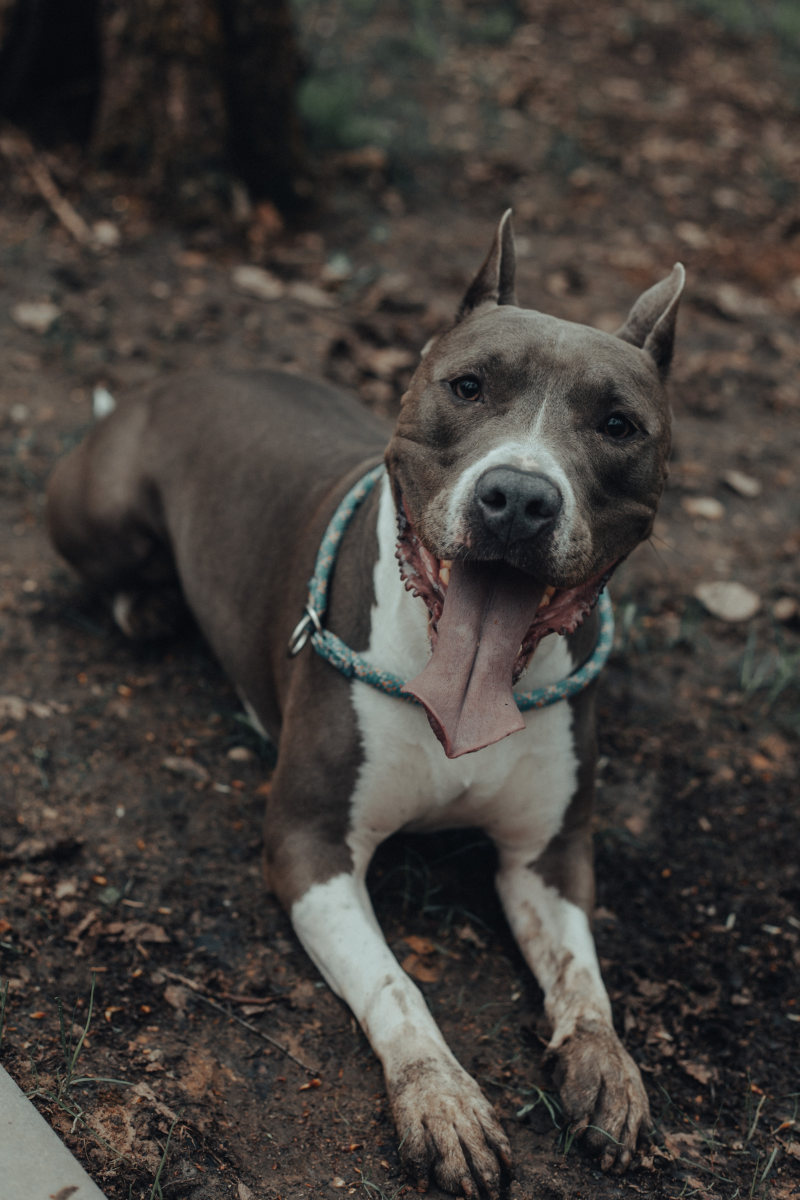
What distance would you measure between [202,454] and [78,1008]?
175cm

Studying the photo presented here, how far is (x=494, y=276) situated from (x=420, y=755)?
1212mm

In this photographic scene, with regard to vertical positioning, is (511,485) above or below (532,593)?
above

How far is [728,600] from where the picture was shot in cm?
445

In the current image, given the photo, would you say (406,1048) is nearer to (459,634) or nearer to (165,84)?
(459,634)

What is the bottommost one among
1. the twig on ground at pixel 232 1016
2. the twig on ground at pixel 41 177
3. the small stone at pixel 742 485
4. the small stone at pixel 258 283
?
the twig on ground at pixel 232 1016

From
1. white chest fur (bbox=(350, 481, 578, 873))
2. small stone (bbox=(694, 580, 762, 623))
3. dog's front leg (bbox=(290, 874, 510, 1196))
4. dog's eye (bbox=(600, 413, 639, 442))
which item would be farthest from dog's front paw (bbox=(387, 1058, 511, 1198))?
small stone (bbox=(694, 580, 762, 623))

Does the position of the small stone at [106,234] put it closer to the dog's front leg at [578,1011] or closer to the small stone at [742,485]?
the small stone at [742,485]

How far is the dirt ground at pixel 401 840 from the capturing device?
2.52 meters

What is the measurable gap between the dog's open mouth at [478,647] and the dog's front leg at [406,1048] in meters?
0.61

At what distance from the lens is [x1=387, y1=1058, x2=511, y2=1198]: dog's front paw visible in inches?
91.5

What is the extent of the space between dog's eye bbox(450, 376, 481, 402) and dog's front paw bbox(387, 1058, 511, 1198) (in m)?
1.45

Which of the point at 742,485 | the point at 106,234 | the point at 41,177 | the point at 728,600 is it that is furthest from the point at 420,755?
the point at 41,177

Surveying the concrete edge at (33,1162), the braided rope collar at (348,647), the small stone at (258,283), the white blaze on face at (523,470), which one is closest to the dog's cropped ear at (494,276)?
the braided rope collar at (348,647)

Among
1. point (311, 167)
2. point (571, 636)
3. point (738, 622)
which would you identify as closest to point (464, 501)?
point (571, 636)
